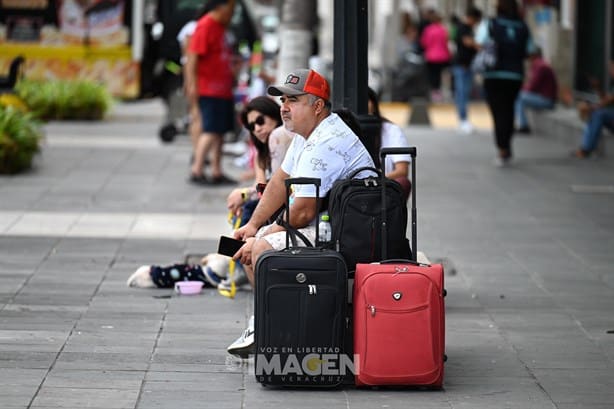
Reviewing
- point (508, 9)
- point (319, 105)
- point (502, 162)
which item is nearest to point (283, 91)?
point (319, 105)

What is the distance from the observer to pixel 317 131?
6500 mm

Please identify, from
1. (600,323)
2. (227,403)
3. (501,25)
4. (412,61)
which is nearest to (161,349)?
(227,403)

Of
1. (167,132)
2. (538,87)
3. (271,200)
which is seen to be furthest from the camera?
(538,87)

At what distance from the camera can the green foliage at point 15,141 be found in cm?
1377

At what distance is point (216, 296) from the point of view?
816 cm

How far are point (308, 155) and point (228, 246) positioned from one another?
2.14 feet

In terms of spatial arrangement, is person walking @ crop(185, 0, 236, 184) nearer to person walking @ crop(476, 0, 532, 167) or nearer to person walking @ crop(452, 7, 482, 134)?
person walking @ crop(476, 0, 532, 167)

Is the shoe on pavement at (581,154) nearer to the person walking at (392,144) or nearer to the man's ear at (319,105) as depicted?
the person walking at (392,144)

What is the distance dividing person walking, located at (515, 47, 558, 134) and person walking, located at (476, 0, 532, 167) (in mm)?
3569

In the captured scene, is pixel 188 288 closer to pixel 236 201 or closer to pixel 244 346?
pixel 236 201

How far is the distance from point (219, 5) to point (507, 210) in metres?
3.42

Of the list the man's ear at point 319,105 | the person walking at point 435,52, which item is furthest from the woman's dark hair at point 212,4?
the person walking at point 435,52

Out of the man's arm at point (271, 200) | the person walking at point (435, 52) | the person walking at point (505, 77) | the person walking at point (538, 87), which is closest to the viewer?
the man's arm at point (271, 200)

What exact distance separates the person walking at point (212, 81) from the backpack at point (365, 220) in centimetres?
720
